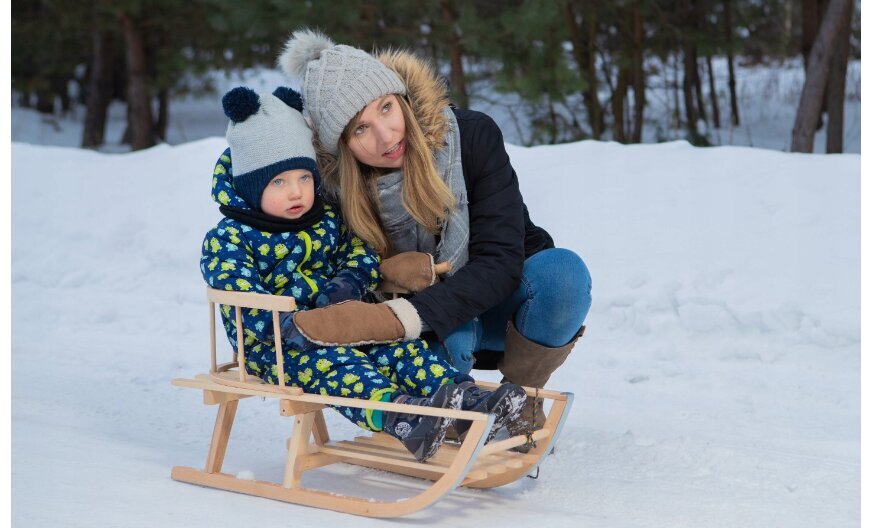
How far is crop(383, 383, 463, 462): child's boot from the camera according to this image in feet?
8.01

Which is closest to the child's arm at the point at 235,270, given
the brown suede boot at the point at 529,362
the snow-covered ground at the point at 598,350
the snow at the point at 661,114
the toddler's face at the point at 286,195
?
the toddler's face at the point at 286,195

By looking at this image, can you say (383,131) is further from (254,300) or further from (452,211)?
(254,300)

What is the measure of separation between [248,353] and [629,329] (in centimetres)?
229

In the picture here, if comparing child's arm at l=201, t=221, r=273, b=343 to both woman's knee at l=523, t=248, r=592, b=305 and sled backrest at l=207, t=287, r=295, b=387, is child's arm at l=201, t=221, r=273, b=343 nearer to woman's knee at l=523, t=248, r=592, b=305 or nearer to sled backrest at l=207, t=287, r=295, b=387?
sled backrest at l=207, t=287, r=295, b=387

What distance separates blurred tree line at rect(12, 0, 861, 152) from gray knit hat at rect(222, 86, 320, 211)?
11.0 ft

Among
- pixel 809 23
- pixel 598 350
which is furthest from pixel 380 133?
pixel 809 23

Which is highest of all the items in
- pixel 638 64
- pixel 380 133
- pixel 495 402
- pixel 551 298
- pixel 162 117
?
pixel 380 133

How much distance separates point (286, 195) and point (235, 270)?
0.24 metres

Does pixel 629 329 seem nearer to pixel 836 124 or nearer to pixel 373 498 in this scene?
pixel 373 498

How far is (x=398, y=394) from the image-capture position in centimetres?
255

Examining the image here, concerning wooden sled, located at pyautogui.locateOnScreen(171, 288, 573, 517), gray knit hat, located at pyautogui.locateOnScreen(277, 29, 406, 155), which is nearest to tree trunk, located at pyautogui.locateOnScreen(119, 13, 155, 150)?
gray knit hat, located at pyautogui.locateOnScreen(277, 29, 406, 155)

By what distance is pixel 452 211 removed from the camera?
2938 millimetres

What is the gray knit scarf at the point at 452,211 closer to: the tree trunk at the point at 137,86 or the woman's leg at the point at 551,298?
the woman's leg at the point at 551,298
